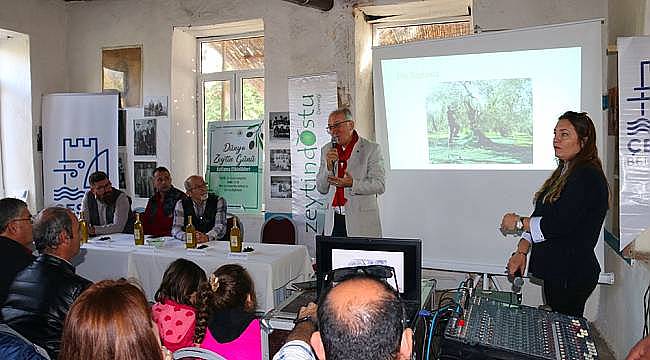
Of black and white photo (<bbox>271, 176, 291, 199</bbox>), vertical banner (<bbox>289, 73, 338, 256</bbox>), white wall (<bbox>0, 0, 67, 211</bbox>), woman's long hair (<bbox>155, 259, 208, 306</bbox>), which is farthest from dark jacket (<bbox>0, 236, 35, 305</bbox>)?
white wall (<bbox>0, 0, 67, 211</bbox>)

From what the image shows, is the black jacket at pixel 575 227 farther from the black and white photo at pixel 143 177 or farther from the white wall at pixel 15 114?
the white wall at pixel 15 114

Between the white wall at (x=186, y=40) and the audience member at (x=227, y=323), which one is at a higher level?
the white wall at (x=186, y=40)

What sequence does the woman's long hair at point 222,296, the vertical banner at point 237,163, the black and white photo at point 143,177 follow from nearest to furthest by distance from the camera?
the woman's long hair at point 222,296 < the vertical banner at point 237,163 < the black and white photo at point 143,177

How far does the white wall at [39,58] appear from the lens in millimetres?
5727

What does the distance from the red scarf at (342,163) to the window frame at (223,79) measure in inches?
79.7

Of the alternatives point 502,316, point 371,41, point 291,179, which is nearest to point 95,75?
point 291,179

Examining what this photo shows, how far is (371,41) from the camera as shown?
5.22 metres

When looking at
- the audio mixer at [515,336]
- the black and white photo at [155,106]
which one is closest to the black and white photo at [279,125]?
the black and white photo at [155,106]

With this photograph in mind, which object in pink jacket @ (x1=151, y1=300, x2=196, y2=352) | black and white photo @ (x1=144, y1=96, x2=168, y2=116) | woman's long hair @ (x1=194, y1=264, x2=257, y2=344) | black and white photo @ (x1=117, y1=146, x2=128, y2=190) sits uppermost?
black and white photo @ (x1=144, y1=96, x2=168, y2=116)

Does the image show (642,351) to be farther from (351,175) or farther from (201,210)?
(201,210)

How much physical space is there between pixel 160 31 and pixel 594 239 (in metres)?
4.76

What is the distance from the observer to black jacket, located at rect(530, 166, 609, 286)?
2.38m

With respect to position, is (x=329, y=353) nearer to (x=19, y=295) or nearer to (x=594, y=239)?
(x=19, y=295)

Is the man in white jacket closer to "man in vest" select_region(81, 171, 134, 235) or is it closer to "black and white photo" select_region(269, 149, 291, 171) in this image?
"black and white photo" select_region(269, 149, 291, 171)
